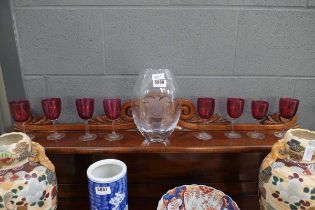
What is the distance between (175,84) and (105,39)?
10.9 inches

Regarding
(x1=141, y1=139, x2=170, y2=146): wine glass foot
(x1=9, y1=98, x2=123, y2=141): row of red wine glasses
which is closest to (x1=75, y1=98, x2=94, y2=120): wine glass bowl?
(x1=9, y1=98, x2=123, y2=141): row of red wine glasses

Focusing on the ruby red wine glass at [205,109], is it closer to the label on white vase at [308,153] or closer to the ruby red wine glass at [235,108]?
the ruby red wine glass at [235,108]

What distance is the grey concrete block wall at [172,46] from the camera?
33.3 inches

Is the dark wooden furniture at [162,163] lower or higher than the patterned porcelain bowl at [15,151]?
lower

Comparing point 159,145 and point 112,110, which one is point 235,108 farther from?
point 112,110

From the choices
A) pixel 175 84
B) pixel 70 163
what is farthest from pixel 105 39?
pixel 70 163

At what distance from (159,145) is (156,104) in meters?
0.14

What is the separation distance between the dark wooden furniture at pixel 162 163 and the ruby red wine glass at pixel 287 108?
0.07 m

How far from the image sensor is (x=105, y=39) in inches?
34.5

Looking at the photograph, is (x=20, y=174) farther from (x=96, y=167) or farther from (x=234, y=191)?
(x=234, y=191)

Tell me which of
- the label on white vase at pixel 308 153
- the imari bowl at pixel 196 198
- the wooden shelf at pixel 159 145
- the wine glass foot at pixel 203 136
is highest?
the label on white vase at pixel 308 153

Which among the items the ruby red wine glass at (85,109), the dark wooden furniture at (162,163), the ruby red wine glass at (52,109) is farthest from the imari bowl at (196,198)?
the ruby red wine glass at (52,109)

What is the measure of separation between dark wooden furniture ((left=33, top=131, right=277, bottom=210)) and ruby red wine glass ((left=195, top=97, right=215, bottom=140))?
0.03m

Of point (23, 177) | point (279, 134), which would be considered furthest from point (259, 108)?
point (23, 177)
